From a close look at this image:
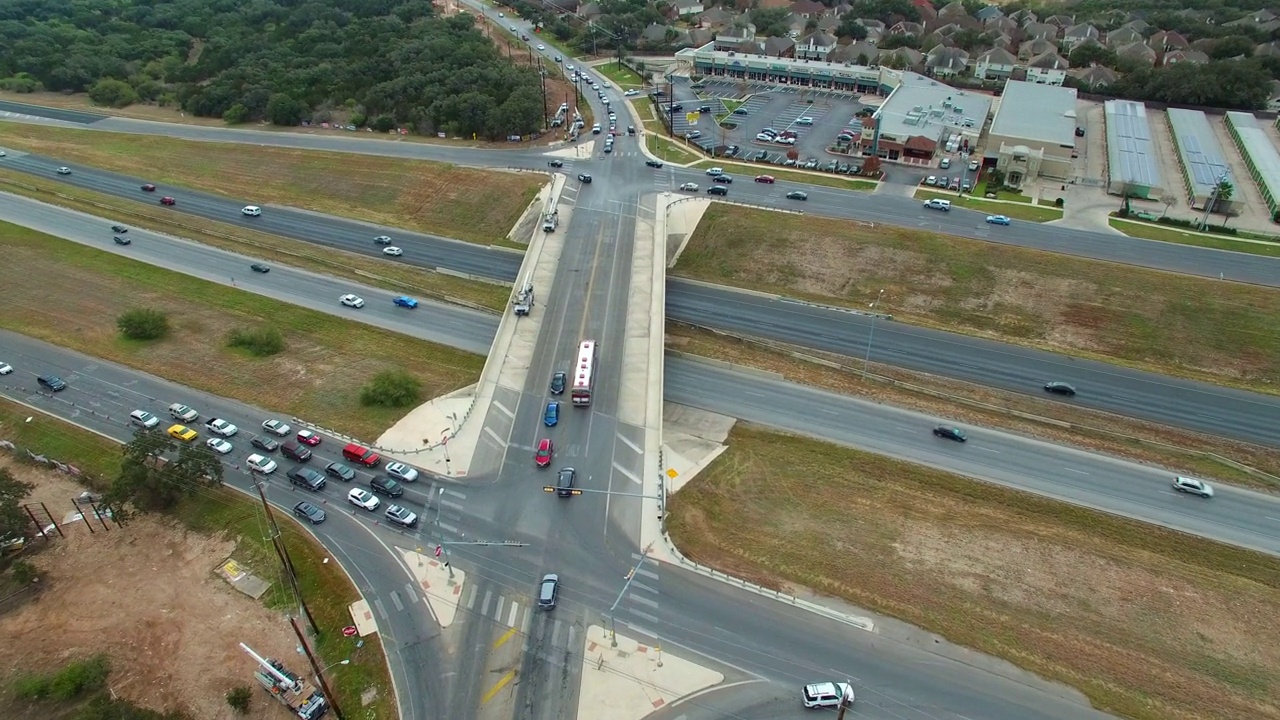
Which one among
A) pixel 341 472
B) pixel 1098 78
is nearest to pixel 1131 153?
pixel 1098 78

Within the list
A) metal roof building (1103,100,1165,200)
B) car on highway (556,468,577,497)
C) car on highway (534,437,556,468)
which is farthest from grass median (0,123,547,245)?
metal roof building (1103,100,1165,200)

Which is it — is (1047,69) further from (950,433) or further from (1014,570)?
(1014,570)

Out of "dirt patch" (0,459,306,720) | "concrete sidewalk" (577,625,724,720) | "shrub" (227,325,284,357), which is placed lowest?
"dirt patch" (0,459,306,720)

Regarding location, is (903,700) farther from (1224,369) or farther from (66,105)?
(66,105)

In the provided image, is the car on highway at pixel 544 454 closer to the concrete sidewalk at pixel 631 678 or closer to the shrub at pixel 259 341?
the concrete sidewalk at pixel 631 678

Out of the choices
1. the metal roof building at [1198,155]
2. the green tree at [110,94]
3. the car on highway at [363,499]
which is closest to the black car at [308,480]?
the car on highway at [363,499]

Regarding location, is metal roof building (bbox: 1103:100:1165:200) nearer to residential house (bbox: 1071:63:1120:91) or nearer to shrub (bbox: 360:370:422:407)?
residential house (bbox: 1071:63:1120:91)
